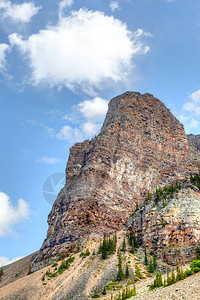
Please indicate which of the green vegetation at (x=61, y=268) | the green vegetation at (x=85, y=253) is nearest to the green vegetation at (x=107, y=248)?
the green vegetation at (x=85, y=253)

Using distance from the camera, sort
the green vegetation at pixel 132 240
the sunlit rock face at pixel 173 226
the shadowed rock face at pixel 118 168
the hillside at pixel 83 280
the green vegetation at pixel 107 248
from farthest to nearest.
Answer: the shadowed rock face at pixel 118 168 < the green vegetation at pixel 132 240 < the green vegetation at pixel 107 248 < the sunlit rock face at pixel 173 226 < the hillside at pixel 83 280

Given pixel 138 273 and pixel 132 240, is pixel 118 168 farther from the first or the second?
pixel 138 273

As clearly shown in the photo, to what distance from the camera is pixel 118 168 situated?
116500mm

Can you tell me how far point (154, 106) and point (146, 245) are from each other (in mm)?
100795

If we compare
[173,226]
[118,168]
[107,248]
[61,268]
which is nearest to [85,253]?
[107,248]

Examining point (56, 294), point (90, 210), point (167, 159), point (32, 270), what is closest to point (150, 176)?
point (167, 159)

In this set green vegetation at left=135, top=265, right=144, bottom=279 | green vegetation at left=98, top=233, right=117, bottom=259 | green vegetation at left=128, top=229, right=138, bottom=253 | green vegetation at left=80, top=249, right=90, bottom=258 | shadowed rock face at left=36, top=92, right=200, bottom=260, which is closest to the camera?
green vegetation at left=135, top=265, right=144, bottom=279

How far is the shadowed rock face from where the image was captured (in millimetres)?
95000

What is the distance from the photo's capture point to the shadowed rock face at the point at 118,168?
95000 millimetres

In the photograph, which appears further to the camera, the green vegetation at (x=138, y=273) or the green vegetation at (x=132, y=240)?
the green vegetation at (x=132, y=240)

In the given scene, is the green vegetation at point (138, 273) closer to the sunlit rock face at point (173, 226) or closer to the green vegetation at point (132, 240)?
the sunlit rock face at point (173, 226)

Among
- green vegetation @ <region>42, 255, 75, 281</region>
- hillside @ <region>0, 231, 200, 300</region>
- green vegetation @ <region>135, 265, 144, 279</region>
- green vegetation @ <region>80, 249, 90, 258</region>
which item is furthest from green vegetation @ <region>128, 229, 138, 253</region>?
green vegetation @ <region>42, 255, 75, 281</region>

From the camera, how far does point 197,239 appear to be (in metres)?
60.5

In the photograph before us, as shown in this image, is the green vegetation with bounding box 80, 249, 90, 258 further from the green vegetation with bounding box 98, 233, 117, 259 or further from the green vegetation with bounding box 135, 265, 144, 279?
the green vegetation with bounding box 135, 265, 144, 279
